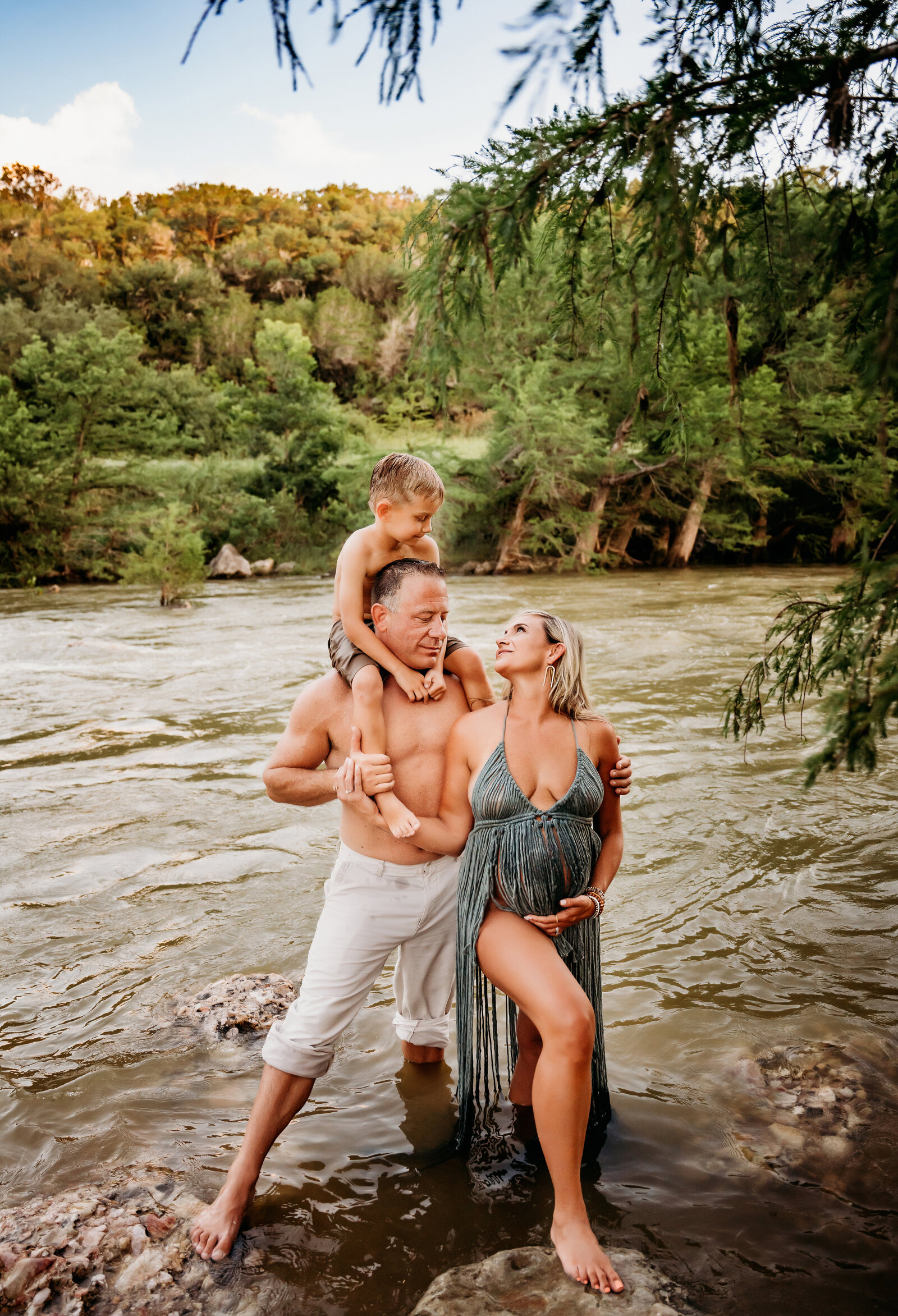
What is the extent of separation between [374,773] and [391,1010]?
1.89m

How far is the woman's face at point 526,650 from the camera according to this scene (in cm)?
289

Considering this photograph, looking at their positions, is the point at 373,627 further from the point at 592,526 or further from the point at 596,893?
the point at 592,526

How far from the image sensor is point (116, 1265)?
7.98 feet

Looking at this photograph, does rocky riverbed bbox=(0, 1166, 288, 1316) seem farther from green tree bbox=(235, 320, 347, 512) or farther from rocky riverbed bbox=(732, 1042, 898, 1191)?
→ green tree bbox=(235, 320, 347, 512)

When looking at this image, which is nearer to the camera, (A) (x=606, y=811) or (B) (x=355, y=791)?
(B) (x=355, y=791)

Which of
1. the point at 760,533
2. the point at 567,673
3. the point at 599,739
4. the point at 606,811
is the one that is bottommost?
the point at 606,811

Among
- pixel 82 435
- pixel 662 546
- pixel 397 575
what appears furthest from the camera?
pixel 662 546

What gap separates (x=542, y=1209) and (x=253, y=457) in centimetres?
2773

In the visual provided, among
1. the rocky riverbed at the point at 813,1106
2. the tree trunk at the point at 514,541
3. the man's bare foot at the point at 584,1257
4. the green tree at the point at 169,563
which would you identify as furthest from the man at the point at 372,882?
the tree trunk at the point at 514,541

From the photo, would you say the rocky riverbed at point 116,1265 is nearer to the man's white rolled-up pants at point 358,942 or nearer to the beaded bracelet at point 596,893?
the man's white rolled-up pants at point 358,942

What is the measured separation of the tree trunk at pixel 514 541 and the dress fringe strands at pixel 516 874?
2230 cm

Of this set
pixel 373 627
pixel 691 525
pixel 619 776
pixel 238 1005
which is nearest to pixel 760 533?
pixel 691 525

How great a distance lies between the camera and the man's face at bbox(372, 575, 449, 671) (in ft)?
9.86

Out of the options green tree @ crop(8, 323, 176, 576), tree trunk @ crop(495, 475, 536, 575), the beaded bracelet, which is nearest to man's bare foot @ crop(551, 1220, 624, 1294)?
the beaded bracelet
